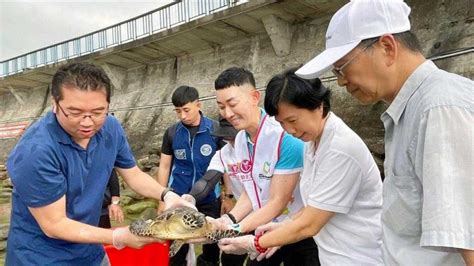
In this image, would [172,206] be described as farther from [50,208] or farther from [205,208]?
[205,208]

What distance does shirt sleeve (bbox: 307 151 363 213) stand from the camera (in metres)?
1.65

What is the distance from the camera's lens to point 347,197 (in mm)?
1668

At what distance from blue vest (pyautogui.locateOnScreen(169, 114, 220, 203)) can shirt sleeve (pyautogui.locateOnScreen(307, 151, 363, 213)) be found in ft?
6.41

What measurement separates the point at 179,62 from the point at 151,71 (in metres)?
1.50

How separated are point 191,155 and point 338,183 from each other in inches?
83.8

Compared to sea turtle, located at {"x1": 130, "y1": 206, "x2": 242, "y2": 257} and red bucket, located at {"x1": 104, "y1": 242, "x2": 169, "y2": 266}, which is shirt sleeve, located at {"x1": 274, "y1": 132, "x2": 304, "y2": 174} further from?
red bucket, located at {"x1": 104, "y1": 242, "x2": 169, "y2": 266}

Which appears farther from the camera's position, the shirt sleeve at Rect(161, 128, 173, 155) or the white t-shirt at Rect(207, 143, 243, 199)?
Answer: the shirt sleeve at Rect(161, 128, 173, 155)

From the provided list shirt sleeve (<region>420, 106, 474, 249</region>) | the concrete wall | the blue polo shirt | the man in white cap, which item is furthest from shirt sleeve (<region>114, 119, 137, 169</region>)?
the concrete wall

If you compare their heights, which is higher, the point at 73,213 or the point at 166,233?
the point at 73,213

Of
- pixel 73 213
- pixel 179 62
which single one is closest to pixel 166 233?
pixel 73 213

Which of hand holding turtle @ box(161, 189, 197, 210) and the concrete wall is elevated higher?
the concrete wall

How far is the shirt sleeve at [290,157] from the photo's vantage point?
221 cm

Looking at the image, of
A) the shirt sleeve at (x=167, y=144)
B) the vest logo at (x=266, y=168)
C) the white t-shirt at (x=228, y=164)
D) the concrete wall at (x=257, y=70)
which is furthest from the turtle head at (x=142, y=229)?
the concrete wall at (x=257, y=70)

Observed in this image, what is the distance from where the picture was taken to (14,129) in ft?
55.0
